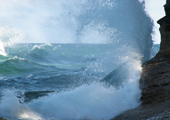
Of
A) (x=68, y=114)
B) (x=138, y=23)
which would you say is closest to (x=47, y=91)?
(x=68, y=114)

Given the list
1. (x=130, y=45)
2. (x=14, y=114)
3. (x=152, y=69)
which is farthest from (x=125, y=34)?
(x=14, y=114)

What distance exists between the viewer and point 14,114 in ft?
13.1

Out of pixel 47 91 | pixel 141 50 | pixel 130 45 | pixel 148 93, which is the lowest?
pixel 148 93

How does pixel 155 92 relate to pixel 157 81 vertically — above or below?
below

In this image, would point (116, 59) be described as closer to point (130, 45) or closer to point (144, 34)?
point (130, 45)

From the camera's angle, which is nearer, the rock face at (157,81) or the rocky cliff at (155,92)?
the rocky cliff at (155,92)

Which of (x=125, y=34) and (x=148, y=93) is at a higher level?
(x=125, y=34)

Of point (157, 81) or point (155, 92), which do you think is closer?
point (155, 92)

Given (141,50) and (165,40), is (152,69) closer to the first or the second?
(165,40)

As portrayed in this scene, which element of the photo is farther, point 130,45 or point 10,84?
point 130,45

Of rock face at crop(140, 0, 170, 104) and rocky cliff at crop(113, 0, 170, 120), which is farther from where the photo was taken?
rock face at crop(140, 0, 170, 104)

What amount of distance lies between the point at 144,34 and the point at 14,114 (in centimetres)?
600

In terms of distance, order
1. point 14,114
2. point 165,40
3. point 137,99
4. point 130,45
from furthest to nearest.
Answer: point 130,45 < point 165,40 < point 137,99 < point 14,114

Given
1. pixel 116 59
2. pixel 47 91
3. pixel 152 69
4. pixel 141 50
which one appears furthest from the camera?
pixel 116 59
